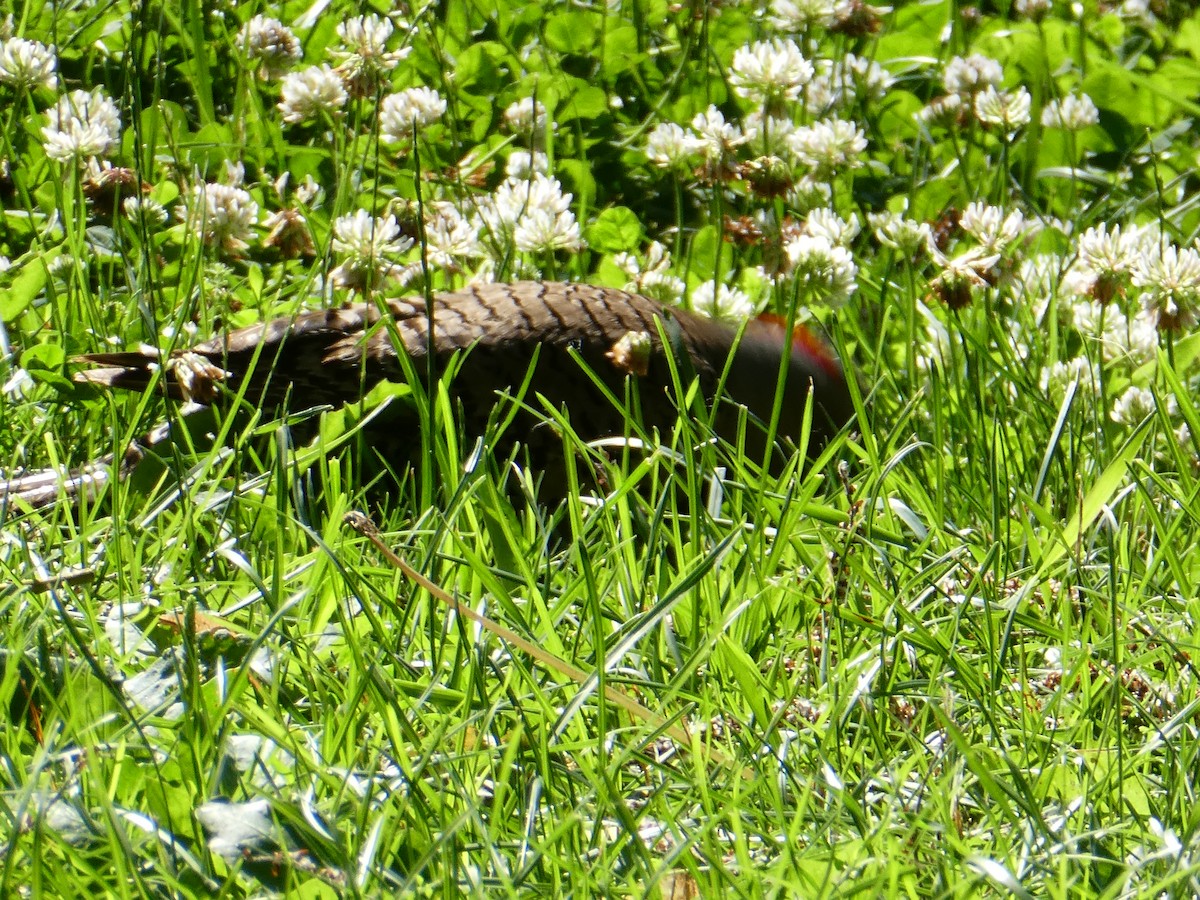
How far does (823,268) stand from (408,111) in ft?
3.52

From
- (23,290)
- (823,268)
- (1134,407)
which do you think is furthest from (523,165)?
(1134,407)

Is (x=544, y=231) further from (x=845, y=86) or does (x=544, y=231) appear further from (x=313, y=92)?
(x=845, y=86)

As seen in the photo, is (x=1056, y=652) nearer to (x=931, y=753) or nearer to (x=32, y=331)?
(x=931, y=753)

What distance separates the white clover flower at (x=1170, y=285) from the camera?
2.49 m

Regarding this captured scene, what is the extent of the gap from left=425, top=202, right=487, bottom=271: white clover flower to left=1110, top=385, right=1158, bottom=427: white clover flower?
1.37 metres

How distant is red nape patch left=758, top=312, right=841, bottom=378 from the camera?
10.7 ft

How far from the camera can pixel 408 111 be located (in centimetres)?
331

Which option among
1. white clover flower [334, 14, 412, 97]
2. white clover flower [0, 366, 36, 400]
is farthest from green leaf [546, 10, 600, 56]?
white clover flower [0, 366, 36, 400]

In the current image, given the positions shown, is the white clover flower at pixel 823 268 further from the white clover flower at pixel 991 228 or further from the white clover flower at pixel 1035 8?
the white clover flower at pixel 1035 8

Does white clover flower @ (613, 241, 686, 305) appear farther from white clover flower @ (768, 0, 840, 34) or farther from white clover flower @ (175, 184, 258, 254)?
white clover flower @ (175, 184, 258, 254)

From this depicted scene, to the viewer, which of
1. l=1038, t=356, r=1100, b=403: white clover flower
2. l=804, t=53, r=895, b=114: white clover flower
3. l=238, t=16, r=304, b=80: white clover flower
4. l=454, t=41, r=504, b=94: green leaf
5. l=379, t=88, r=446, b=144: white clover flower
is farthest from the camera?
l=454, t=41, r=504, b=94: green leaf

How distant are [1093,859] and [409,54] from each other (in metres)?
3.42

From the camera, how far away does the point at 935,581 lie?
2.22 metres

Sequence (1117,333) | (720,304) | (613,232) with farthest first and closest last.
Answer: (613,232) → (720,304) → (1117,333)
